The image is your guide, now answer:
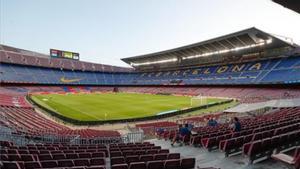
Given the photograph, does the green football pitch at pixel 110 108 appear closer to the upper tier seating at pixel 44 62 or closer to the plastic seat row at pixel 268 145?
the plastic seat row at pixel 268 145

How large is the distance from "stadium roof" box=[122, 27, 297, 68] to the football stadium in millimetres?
274

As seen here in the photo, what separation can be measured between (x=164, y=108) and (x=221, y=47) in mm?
39161

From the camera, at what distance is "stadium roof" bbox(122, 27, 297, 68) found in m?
58.2

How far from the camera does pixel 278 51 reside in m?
60.4

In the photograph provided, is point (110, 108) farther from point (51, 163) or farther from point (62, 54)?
point (62, 54)

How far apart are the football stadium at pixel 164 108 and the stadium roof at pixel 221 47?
0.90 ft

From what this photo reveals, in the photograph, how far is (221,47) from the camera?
236 feet

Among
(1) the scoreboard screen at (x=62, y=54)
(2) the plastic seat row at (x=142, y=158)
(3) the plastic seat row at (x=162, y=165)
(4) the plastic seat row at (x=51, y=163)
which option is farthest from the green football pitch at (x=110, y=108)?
(1) the scoreboard screen at (x=62, y=54)

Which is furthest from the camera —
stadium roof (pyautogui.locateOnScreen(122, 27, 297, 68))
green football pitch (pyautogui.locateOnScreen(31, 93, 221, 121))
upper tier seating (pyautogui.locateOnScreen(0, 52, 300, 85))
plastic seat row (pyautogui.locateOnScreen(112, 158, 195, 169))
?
stadium roof (pyautogui.locateOnScreen(122, 27, 297, 68))

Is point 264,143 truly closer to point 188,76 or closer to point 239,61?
point 239,61

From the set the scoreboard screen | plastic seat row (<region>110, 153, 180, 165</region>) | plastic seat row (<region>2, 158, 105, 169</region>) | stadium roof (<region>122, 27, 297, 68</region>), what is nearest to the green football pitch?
stadium roof (<region>122, 27, 297, 68</region>)

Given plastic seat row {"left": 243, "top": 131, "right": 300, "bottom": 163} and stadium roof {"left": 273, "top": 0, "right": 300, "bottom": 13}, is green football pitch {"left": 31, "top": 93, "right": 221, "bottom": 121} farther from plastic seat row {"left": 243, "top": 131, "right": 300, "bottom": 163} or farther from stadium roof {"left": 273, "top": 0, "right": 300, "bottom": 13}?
stadium roof {"left": 273, "top": 0, "right": 300, "bottom": 13}

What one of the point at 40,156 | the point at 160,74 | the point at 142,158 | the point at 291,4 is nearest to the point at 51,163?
the point at 40,156

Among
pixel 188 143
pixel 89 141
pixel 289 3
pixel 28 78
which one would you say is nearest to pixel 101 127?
pixel 89 141
